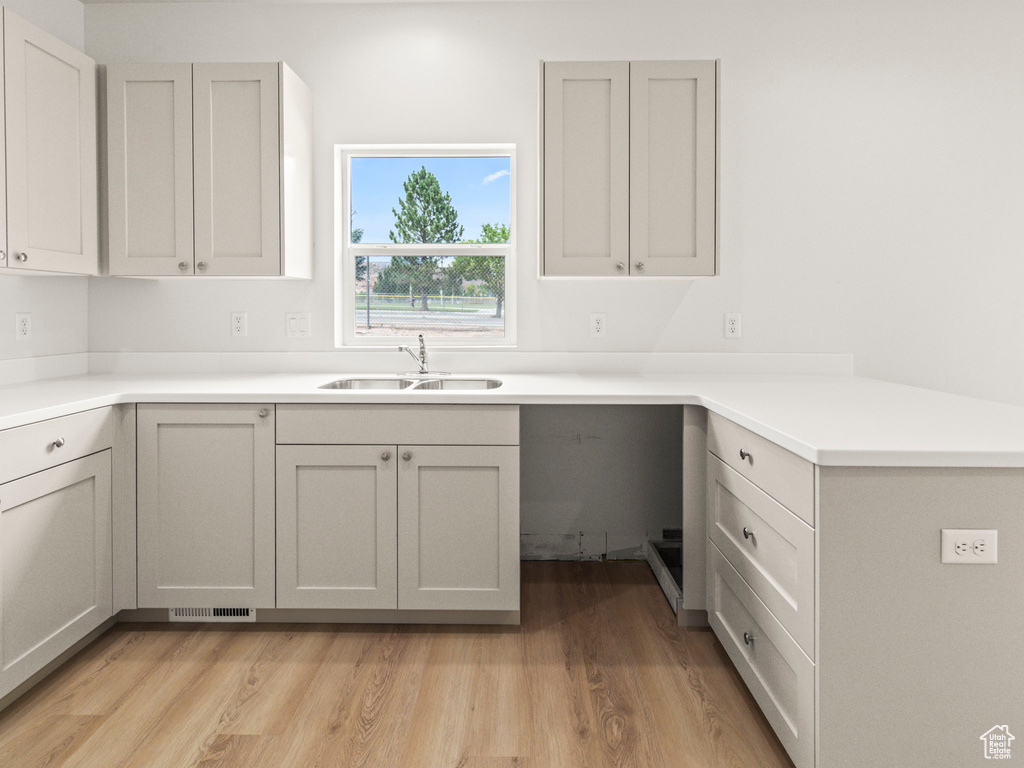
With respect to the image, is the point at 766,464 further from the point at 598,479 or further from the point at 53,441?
the point at 53,441

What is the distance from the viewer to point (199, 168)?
2.73 m

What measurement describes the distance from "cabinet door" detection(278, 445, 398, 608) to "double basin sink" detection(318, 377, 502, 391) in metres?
0.54

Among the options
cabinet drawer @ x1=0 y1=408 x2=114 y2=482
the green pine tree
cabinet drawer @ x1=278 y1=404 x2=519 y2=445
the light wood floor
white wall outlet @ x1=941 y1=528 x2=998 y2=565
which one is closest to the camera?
white wall outlet @ x1=941 y1=528 x2=998 y2=565

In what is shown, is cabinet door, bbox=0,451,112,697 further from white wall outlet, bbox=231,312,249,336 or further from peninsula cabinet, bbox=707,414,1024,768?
peninsula cabinet, bbox=707,414,1024,768

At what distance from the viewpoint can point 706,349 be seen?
10.2ft

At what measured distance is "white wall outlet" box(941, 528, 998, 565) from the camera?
1444 mm

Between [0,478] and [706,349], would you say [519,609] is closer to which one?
[706,349]

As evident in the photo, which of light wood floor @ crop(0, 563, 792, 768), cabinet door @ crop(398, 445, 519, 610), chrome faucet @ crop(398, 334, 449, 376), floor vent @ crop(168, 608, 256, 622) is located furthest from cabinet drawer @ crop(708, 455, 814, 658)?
floor vent @ crop(168, 608, 256, 622)

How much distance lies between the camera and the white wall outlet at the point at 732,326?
3.09m

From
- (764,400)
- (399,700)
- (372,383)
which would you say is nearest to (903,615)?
(764,400)

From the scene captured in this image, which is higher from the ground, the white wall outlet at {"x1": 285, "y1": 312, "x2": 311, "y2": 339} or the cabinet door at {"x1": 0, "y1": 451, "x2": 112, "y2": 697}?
the white wall outlet at {"x1": 285, "y1": 312, "x2": 311, "y2": 339}

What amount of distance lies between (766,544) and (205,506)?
5.96ft

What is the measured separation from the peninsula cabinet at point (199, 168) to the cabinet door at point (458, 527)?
102cm

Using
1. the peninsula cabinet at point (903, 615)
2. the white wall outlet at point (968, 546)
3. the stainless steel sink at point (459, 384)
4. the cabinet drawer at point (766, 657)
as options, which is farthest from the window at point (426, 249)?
the white wall outlet at point (968, 546)
